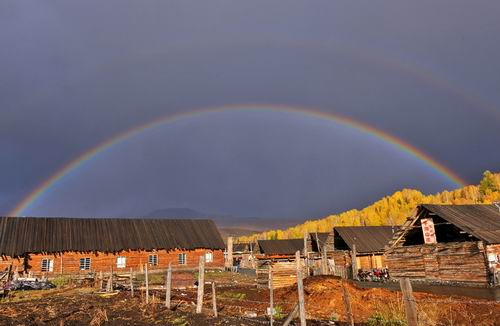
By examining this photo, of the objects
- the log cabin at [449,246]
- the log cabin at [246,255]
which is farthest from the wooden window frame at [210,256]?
the log cabin at [449,246]

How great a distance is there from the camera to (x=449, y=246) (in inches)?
1304

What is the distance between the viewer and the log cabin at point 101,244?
4391 centimetres

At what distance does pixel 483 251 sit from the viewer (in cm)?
3030

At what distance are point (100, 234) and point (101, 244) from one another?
2216mm

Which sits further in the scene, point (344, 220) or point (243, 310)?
point (344, 220)

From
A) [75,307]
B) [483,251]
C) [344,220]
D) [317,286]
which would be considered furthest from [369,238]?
[344,220]

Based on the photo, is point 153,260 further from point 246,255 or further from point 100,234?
point 246,255

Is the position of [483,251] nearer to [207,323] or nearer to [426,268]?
[426,268]

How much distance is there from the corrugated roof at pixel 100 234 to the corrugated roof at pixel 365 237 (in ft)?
55.2

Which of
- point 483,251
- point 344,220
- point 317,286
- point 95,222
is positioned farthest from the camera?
point 344,220

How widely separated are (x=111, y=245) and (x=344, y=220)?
472 feet

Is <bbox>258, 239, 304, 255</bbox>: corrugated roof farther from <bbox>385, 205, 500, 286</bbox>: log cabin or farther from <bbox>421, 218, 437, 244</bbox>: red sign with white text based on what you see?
<bbox>421, 218, 437, 244</bbox>: red sign with white text

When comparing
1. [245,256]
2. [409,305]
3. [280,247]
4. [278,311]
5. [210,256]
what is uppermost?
[280,247]

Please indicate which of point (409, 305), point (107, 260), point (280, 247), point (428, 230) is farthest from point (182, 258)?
point (409, 305)
